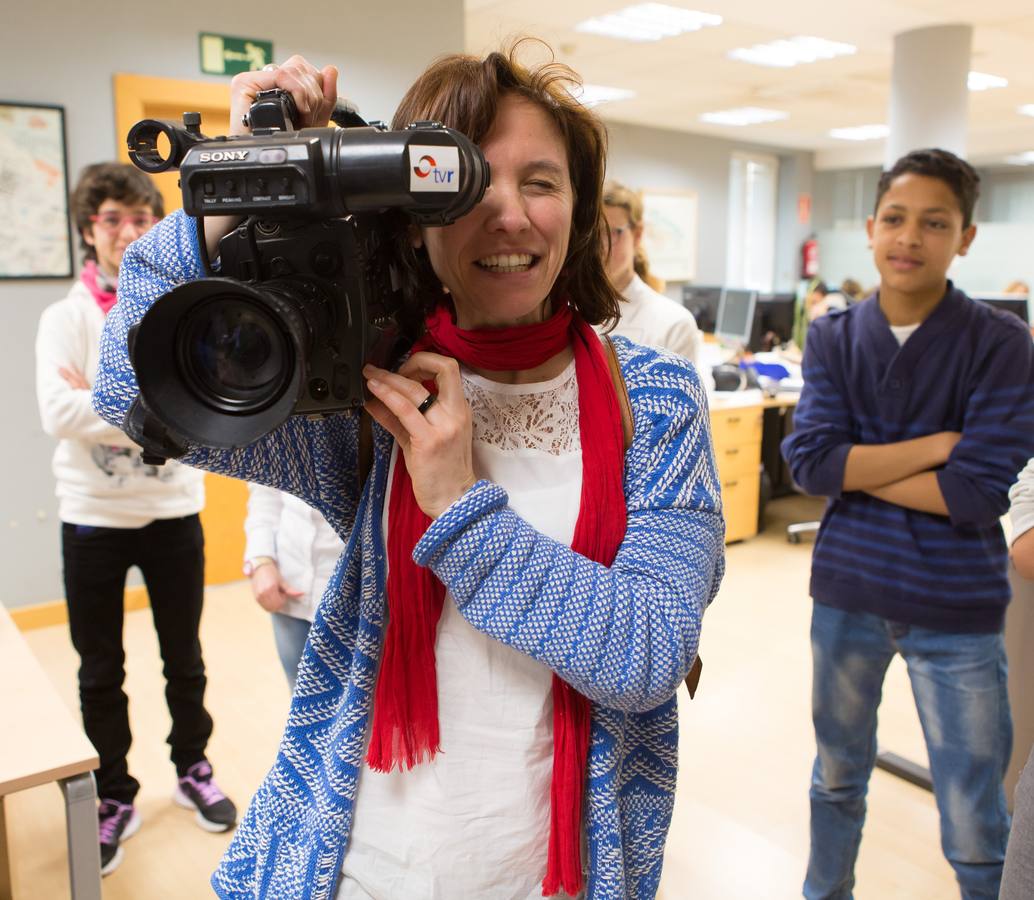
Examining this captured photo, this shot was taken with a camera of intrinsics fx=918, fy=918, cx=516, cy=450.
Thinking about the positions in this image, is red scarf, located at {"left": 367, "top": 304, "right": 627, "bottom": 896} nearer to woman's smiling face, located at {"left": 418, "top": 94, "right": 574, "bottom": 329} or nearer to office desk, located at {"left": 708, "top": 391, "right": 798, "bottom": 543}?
woman's smiling face, located at {"left": 418, "top": 94, "right": 574, "bottom": 329}

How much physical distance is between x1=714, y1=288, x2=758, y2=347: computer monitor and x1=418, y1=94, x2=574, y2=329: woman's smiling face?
537 centimetres

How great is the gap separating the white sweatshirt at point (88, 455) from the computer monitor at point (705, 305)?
4.89 metres

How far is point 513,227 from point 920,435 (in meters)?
1.16

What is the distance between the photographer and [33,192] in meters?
3.41

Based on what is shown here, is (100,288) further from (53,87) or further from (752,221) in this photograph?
(752,221)

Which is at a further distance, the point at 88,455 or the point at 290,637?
the point at 88,455

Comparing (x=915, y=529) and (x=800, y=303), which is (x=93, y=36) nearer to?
(x=915, y=529)

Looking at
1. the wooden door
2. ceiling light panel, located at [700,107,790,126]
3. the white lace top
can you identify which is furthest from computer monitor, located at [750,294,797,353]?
the white lace top

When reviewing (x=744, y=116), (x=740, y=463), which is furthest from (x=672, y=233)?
(x=740, y=463)

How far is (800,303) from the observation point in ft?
21.5

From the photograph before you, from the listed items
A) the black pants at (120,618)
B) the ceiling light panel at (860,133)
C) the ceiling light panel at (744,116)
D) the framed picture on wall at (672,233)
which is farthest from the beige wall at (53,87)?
the ceiling light panel at (860,133)

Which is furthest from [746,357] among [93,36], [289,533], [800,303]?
[289,533]

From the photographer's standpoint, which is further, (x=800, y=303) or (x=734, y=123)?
(x=734, y=123)

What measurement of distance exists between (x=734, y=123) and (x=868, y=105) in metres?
1.32
